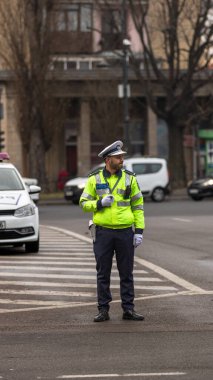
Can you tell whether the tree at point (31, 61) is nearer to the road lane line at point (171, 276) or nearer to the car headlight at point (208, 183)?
the car headlight at point (208, 183)

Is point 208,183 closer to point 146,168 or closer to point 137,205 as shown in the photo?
point 146,168

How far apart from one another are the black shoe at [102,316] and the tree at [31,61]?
36.1 metres

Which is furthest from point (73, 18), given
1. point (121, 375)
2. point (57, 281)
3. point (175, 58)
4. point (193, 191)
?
point (121, 375)

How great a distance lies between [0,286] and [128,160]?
96.1ft

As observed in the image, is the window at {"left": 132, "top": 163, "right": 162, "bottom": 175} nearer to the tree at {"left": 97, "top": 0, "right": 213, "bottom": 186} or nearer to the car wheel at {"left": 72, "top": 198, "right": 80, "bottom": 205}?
the car wheel at {"left": 72, "top": 198, "right": 80, "bottom": 205}

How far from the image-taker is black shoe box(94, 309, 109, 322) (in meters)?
10.6

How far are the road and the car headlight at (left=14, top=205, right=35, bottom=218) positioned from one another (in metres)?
0.68

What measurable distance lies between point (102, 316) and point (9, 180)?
841 centimetres

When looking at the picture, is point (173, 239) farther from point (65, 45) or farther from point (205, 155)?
point (205, 155)

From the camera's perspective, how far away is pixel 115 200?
10.7 meters

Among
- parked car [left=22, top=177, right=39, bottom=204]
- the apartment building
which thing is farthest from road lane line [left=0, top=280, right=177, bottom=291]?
the apartment building

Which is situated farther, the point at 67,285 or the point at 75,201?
the point at 75,201

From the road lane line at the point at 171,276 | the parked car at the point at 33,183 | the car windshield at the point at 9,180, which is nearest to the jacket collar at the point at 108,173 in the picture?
the road lane line at the point at 171,276

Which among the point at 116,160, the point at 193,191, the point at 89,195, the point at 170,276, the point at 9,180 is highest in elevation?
the point at 116,160
